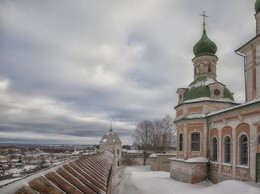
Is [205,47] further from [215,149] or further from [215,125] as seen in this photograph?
[215,149]

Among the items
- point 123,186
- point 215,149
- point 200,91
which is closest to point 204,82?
point 200,91

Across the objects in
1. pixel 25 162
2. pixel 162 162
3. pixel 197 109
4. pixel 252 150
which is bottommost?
pixel 25 162

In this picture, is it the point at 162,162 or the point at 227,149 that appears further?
the point at 162,162

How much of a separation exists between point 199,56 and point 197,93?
5.07 metres

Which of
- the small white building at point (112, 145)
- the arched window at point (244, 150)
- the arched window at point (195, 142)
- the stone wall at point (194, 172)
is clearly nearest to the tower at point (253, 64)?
the arched window at point (244, 150)

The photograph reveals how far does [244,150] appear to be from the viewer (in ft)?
41.7

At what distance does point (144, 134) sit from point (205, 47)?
78.5 ft

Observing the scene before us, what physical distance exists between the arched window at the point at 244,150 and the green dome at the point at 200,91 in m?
5.86

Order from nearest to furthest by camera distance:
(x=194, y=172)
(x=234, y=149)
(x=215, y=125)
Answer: (x=234, y=149)
(x=215, y=125)
(x=194, y=172)

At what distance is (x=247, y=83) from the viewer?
591 inches

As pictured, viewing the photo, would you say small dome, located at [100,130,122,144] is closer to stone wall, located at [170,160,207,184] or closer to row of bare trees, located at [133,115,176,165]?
row of bare trees, located at [133,115,176,165]

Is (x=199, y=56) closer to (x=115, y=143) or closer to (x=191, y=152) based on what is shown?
(x=191, y=152)

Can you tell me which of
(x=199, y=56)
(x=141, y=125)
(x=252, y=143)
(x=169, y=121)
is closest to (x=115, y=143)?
(x=141, y=125)

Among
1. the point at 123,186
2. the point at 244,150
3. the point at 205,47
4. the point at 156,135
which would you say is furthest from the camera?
the point at 156,135
